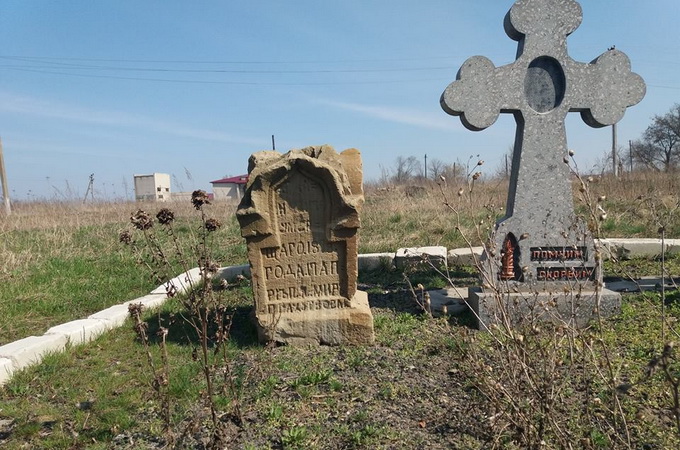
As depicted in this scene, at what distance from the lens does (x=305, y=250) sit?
399cm

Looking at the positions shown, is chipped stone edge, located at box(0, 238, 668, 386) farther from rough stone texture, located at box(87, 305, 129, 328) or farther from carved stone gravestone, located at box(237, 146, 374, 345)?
carved stone gravestone, located at box(237, 146, 374, 345)

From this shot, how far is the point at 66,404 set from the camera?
3.10 meters

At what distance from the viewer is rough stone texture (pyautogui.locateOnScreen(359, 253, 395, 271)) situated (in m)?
6.90

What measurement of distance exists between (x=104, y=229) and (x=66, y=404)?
8.49 metres

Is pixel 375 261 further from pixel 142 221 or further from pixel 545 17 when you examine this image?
pixel 142 221

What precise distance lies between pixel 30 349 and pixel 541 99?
4.92 m

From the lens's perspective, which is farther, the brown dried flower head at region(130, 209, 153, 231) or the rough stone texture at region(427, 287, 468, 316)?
the rough stone texture at region(427, 287, 468, 316)

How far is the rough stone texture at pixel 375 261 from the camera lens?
22.6 ft

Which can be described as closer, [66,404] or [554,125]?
[66,404]

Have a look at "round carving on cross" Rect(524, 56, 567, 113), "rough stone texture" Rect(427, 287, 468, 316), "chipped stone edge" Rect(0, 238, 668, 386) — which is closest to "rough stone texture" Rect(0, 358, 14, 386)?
"chipped stone edge" Rect(0, 238, 668, 386)

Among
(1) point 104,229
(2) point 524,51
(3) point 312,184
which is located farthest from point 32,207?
(2) point 524,51

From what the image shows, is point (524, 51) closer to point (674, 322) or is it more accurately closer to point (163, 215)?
point (674, 322)

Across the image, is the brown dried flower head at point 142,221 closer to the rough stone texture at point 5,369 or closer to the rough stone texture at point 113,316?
the rough stone texture at point 5,369

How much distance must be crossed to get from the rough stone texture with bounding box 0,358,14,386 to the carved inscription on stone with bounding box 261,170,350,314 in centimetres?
193
